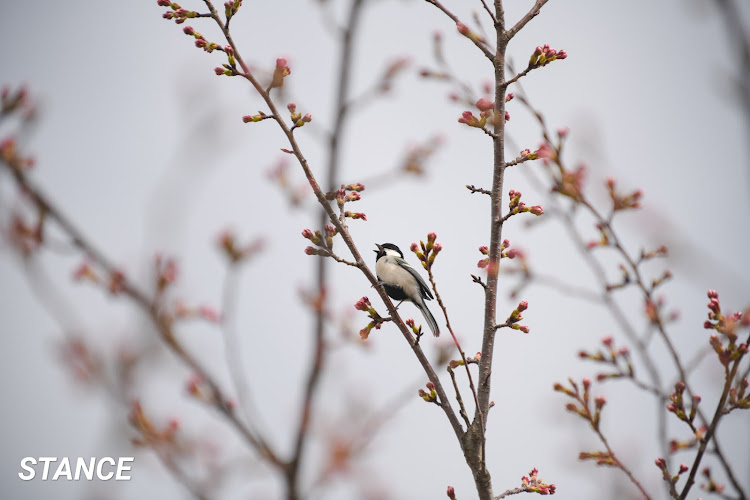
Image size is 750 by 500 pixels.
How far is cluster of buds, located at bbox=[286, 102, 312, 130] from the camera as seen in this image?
9.53 feet

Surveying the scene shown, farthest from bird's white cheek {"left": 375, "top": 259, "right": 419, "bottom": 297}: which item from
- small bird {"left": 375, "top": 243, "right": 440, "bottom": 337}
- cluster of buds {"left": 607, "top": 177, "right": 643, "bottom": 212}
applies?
cluster of buds {"left": 607, "top": 177, "right": 643, "bottom": 212}

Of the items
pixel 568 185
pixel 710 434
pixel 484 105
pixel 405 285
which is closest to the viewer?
pixel 710 434

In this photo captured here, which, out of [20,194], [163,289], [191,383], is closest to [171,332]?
[163,289]

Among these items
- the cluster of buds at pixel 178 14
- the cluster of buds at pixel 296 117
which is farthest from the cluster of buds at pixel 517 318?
the cluster of buds at pixel 178 14

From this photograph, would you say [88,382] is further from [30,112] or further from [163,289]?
[30,112]

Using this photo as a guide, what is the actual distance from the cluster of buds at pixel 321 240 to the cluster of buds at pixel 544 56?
1.24 metres

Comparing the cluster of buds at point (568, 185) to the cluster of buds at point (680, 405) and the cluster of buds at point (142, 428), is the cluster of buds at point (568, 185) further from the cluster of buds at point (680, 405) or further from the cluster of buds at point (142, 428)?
the cluster of buds at point (142, 428)

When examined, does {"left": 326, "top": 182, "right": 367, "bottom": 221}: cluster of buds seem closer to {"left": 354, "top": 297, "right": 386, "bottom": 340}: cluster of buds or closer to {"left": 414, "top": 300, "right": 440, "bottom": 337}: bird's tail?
{"left": 354, "top": 297, "right": 386, "bottom": 340}: cluster of buds

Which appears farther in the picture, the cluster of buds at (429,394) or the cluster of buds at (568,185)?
the cluster of buds at (568,185)

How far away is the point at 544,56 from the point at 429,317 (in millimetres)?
2739

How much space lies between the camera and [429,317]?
5.17m

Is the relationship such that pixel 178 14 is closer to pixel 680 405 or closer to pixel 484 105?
pixel 484 105

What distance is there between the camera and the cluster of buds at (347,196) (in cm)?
302

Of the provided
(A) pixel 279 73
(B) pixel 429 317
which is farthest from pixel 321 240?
(B) pixel 429 317
